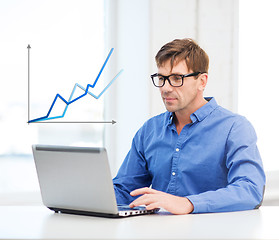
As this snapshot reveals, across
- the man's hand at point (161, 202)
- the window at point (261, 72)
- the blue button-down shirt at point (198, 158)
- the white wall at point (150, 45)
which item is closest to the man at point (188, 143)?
the blue button-down shirt at point (198, 158)

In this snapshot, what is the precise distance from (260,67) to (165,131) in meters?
1.61

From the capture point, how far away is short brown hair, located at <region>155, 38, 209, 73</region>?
2180 millimetres

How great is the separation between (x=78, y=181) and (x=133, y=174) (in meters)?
0.67

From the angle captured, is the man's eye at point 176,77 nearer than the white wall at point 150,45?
Yes

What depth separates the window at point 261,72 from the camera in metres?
3.58

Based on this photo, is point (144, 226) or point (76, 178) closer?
point (144, 226)

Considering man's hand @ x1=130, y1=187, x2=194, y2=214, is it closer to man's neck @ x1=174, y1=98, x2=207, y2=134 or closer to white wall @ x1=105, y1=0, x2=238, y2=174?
man's neck @ x1=174, y1=98, x2=207, y2=134

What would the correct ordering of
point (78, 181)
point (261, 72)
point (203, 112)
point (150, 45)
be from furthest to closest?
point (261, 72) → point (150, 45) → point (203, 112) → point (78, 181)

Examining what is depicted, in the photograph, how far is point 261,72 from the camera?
3.70 meters

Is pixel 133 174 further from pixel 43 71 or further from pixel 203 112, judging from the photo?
pixel 43 71

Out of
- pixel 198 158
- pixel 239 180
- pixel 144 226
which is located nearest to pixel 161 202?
pixel 144 226

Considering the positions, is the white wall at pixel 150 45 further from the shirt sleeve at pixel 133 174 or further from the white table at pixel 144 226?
the white table at pixel 144 226

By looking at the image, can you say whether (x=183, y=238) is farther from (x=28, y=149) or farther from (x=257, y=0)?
(x=257, y=0)

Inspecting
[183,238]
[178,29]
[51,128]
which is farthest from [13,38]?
[183,238]
